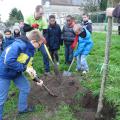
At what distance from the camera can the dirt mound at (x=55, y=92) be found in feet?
20.5

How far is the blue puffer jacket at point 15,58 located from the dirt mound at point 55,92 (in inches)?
44.5

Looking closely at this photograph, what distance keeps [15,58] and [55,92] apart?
1.78 m

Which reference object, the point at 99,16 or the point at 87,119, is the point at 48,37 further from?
the point at 99,16

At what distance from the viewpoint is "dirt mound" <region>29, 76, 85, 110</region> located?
6.24 m

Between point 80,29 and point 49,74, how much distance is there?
1278mm

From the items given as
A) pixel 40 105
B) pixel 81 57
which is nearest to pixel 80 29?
pixel 81 57

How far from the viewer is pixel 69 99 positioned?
6.35m

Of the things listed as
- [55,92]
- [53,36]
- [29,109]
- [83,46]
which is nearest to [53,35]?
[53,36]

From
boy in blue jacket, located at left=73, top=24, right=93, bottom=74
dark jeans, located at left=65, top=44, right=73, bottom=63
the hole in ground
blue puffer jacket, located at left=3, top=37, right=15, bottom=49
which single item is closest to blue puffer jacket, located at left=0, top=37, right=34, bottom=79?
the hole in ground

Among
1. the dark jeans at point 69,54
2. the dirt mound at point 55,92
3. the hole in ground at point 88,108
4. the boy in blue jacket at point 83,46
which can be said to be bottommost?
the hole in ground at point 88,108

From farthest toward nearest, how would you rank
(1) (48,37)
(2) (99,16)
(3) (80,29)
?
(2) (99,16) → (1) (48,37) → (3) (80,29)

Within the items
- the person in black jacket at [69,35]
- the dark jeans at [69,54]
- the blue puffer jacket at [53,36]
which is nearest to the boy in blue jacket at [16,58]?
the blue puffer jacket at [53,36]

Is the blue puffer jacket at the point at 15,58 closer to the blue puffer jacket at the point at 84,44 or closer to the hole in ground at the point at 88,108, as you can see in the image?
the hole in ground at the point at 88,108

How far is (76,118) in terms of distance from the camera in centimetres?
560
